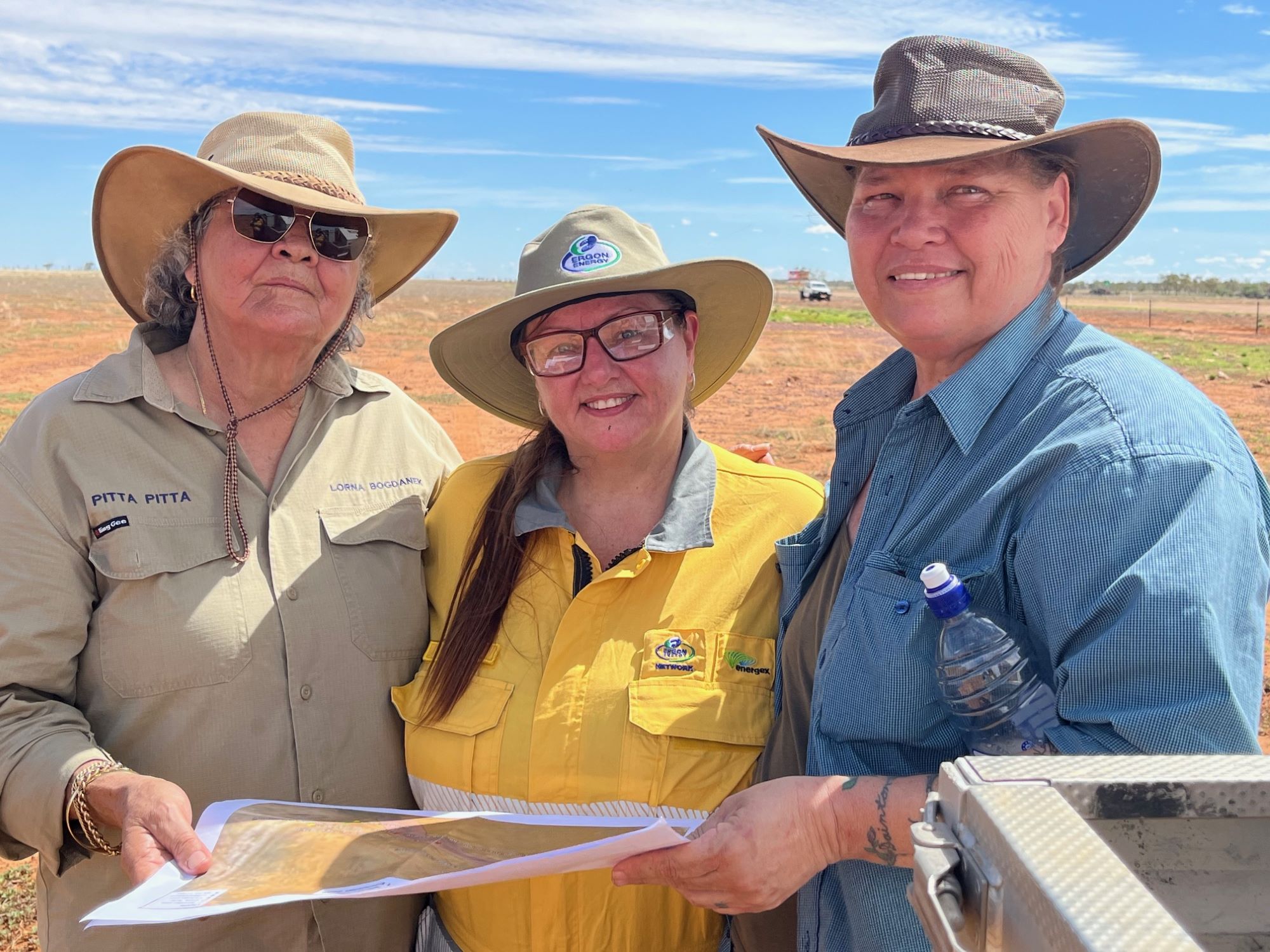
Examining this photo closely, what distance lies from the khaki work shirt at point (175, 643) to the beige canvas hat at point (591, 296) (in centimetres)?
70

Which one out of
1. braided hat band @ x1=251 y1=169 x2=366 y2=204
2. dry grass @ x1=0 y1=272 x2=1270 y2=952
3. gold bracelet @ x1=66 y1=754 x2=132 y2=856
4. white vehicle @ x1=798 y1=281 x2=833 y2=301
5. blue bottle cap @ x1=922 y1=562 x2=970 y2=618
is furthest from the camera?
white vehicle @ x1=798 y1=281 x2=833 y2=301

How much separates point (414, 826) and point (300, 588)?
30.4 inches

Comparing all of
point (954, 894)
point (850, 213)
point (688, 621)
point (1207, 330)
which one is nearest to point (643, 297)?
point (850, 213)

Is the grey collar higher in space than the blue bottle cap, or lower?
lower

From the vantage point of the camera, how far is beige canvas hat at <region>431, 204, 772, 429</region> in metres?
2.73

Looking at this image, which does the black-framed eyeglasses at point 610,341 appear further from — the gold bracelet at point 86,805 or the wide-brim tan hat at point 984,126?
the gold bracelet at point 86,805

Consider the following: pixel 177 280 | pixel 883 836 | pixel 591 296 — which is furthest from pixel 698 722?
pixel 177 280

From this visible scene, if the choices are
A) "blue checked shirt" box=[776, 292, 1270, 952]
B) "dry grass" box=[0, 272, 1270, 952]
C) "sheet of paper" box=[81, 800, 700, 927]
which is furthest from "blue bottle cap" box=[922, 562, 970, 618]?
"dry grass" box=[0, 272, 1270, 952]

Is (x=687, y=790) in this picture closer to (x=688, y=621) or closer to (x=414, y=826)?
(x=688, y=621)

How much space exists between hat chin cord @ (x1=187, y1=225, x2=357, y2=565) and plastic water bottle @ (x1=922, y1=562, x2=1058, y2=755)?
1.77 metres

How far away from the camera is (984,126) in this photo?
198cm

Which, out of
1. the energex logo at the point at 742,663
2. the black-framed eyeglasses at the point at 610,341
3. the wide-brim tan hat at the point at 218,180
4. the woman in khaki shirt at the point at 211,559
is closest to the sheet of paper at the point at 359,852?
the woman in khaki shirt at the point at 211,559

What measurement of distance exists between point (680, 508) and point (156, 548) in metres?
1.30

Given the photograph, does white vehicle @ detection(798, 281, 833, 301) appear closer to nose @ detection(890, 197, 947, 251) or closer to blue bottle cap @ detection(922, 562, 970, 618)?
nose @ detection(890, 197, 947, 251)
